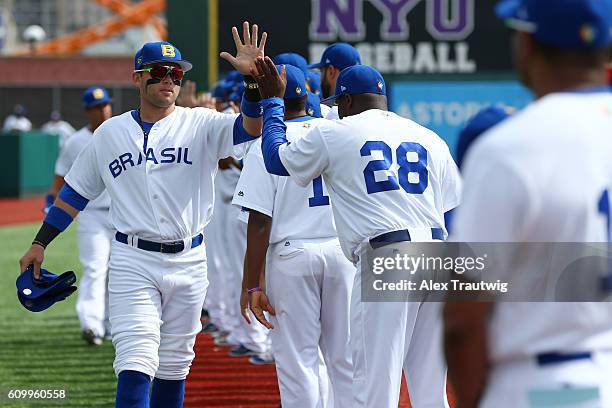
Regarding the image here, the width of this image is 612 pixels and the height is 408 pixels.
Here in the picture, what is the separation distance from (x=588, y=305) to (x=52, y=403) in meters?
5.50

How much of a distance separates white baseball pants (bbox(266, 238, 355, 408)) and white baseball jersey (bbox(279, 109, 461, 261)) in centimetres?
72

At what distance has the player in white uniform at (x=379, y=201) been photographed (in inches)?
195

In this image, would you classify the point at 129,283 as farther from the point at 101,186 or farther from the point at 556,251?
the point at 556,251

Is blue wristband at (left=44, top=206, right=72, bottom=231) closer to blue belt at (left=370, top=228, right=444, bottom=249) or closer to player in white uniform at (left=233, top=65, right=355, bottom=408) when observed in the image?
player in white uniform at (left=233, top=65, right=355, bottom=408)

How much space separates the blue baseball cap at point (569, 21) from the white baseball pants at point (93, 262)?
7.57 metres

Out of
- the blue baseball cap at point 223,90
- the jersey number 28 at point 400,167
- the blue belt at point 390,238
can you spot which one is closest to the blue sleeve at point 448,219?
the jersey number 28 at point 400,167

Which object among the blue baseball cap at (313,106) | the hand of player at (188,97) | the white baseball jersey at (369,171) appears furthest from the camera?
the hand of player at (188,97)

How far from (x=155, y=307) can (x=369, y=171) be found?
1.46 meters

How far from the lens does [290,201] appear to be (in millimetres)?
5895

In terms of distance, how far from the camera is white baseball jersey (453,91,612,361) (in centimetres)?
240

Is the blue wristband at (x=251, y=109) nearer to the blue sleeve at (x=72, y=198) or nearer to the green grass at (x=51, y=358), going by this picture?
the blue sleeve at (x=72, y=198)

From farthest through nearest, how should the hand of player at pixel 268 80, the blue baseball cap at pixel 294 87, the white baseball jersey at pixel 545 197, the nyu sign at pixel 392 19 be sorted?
the nyu sign at pixel 392 19
the blue baseball cap at pixel 294 87
the hand of player at pixel 268 80
the white baseball jersey at pixel 545 197

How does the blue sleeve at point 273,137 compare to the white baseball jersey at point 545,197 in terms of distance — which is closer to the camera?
the white baseball jersey at point 545,197

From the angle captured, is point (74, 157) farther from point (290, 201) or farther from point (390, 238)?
point (390, 238)
